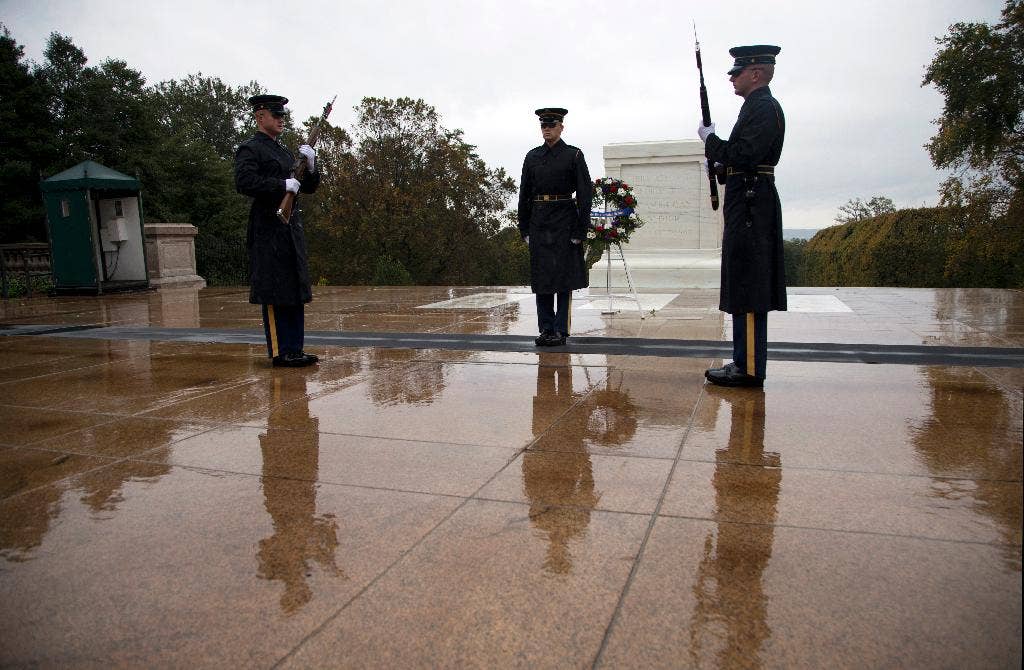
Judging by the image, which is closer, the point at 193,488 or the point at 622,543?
the point at 622,543

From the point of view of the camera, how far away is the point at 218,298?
12.6m

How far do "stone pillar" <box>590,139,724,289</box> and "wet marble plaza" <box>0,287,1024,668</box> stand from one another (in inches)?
310

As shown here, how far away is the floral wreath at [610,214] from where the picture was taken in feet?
27.6

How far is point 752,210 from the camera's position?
455 cm

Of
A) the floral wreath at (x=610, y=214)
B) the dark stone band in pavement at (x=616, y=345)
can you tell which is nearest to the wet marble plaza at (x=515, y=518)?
the dark stone band in pavement at (x=616, y=345)

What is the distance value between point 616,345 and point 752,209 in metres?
2.05

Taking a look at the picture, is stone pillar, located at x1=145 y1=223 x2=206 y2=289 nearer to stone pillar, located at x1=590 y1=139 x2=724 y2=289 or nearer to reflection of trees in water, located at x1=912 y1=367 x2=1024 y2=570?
stone pillar, located at x1=590 y1=139 x2=724 y2=289

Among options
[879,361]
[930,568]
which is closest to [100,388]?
[930,568]

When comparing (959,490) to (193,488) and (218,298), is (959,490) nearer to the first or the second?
(193,488)

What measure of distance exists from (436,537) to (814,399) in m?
2.64

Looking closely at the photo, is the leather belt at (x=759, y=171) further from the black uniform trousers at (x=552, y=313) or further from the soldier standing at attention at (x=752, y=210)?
the black uniform trousers at (x=552, y=313)

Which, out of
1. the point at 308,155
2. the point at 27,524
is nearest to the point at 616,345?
the point at 308,155

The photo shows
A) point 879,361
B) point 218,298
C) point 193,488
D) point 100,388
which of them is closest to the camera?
point 193,488

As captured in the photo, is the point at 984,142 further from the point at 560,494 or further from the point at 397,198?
the point at 560,494
